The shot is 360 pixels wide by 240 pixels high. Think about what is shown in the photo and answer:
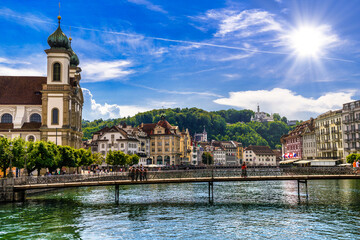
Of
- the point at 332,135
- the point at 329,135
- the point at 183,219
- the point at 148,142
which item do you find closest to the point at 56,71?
the point at 183,219

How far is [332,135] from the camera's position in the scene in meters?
131

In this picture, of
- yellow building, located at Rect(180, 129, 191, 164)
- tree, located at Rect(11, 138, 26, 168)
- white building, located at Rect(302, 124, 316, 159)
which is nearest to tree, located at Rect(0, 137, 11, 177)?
tree, located at Rect(11, 138, 26, 168)

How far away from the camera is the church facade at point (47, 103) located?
9306cm

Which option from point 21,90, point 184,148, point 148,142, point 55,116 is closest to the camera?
point 55,116

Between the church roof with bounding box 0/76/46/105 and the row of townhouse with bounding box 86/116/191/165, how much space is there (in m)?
42.1

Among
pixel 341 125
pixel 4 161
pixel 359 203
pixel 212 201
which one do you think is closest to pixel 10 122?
pixel 4 161

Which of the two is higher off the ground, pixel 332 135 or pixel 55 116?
pixel 55 116

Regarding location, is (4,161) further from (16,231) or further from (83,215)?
(16,231)

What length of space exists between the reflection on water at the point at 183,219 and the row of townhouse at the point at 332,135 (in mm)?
69892

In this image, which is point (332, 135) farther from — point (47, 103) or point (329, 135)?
point (47, 103)

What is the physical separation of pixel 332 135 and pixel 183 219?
340 feet

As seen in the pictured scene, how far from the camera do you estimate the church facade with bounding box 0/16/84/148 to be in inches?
3664

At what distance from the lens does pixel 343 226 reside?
34.0m

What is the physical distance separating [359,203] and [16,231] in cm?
3540
